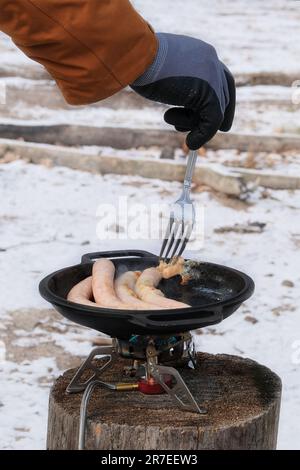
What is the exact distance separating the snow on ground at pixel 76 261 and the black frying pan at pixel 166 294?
3.98 ft

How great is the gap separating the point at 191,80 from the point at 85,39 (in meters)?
0.41

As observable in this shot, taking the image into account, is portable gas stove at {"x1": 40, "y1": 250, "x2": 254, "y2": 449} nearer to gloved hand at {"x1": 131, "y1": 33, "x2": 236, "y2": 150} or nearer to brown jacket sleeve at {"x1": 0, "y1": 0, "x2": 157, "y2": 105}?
gloved hand at {"x1": 131, "y1": 33, "x2": 236, "y2": 150}

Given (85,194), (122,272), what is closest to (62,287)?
(122,272)

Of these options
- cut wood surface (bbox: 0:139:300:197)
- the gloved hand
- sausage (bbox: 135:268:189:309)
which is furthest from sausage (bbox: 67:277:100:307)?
cut wood surface (bbox: 0:139:300:197)

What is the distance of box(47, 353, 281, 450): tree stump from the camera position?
293 centimetres

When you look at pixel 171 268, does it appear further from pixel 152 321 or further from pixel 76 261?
pixel 76 261

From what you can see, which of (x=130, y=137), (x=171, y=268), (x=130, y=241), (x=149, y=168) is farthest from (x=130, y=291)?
(x=130, y=137)

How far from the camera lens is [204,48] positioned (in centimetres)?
299

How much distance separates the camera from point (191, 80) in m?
2.95

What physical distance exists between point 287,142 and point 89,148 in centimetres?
206

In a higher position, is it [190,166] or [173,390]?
[190,166]

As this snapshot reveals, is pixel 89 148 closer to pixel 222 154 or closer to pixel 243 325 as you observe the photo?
pixel 222 154

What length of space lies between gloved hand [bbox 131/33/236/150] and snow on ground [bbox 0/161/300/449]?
2.00 meters
